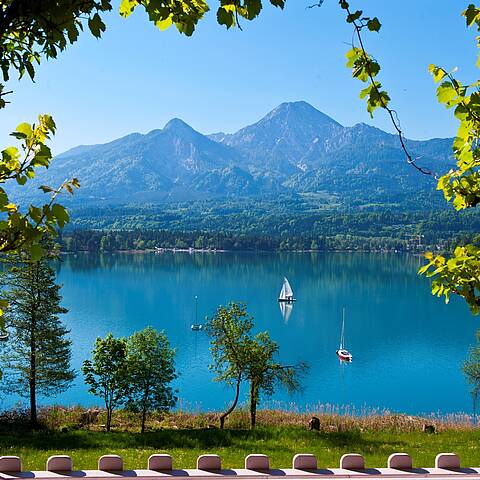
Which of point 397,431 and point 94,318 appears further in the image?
point 94,318

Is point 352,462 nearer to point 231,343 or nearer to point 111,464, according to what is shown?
point 111,464

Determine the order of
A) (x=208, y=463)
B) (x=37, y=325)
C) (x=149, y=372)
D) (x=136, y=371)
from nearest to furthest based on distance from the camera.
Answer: (x=208, y=463) → (x=136, y=371) → (x=149, y=372) → (x=37, y=325)

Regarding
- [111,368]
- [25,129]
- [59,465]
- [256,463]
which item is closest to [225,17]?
[25,129]

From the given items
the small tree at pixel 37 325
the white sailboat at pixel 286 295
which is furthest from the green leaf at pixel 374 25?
the white sailboat at pixel 286 295

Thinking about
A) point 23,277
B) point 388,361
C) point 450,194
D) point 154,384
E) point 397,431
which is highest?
point 450,194

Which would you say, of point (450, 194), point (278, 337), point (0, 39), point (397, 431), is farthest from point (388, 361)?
point (0, 39)

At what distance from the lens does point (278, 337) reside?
240 feet

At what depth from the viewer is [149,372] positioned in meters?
29.6

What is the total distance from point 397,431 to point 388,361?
37460 millimetres

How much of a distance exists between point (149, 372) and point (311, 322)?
58.3 metres

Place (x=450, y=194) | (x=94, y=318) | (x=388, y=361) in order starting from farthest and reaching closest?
1. (x=94, y=318)
2. (x=388, y=361)
3. (x=450, y=194)

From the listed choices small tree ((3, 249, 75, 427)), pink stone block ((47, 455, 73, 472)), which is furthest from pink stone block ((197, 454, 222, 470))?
small tree ((3, 249, 75, 427))

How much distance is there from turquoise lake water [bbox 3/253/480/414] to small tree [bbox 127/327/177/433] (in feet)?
46.0

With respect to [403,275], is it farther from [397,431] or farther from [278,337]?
[397,431]
